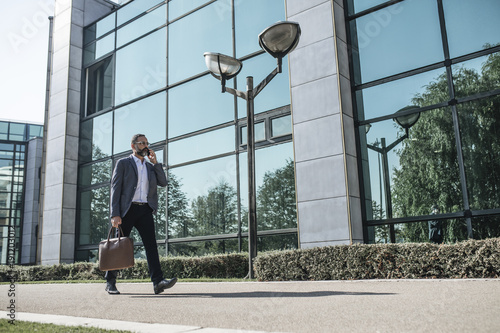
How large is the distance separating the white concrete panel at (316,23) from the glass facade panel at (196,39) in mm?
2627

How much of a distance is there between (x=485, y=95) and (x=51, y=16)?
54.3 ft

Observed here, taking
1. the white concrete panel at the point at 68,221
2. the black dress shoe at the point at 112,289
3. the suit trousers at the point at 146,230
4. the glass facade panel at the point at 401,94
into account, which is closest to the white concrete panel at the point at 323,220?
the glass facade panel at the point at 401,94

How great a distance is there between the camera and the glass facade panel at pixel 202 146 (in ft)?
38.4

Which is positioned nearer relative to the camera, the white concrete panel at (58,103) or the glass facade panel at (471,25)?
the glass facade panel at (471,25)

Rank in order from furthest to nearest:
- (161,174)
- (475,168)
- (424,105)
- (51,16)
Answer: (51,16) < (424,105) < (475,168) < (161,174)

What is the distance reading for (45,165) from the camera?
16812 mm

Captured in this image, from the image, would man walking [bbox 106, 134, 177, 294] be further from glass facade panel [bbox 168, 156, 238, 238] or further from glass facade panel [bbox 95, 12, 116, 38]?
glass facade panel [bbox 95, 12, 116, 38]

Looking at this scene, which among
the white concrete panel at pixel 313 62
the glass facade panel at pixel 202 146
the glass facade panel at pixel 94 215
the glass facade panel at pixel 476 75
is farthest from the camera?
the glass facade panel at pixel 94 215

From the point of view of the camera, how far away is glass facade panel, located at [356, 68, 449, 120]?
883 cm

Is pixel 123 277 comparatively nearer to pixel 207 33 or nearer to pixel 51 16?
pixel 207 33

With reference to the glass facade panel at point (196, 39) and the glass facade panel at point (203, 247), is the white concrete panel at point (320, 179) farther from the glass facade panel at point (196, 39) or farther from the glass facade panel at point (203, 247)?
the glass facade panel at point (196, 39)

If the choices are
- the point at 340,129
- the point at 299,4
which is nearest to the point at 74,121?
the point at 299,4

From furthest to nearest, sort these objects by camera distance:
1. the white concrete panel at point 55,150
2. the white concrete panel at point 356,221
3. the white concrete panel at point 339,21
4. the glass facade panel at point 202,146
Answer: the white concrete panel at point 55,150, the glass facade panel at point 202,146, the white concrete panel at point 339,21, the white concrete panel at point 356,221

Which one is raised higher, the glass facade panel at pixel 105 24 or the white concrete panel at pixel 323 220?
the glass facade panel at pixel 105 24
